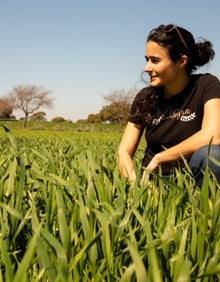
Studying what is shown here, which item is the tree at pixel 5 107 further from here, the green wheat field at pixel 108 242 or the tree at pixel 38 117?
the green wheat field at pixel 108 242

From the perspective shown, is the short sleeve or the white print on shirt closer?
the short sleeve

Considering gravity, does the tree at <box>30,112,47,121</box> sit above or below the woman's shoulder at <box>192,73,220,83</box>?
above

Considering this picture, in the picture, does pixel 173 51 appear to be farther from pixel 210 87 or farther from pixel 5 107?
pixel 5 107

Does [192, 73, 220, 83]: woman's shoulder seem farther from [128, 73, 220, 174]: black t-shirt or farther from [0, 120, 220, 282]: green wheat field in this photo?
[0, 120, 220, 282]: green wheat field

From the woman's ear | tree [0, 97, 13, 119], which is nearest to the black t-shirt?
the woman's ear

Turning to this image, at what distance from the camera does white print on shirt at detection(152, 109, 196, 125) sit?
279 cm

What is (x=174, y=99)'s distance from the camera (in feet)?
9.41

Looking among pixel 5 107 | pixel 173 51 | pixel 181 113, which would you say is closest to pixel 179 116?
pixel 181 113

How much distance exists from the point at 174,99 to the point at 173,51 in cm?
32

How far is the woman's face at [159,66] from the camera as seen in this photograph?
2689mm

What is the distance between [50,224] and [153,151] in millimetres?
1840

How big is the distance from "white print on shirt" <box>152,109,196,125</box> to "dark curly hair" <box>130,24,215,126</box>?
6 centimetres

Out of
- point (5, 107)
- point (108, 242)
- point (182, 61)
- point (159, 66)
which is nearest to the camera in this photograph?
point (108, 242)

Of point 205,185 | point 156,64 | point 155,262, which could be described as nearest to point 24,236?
point 205,185
